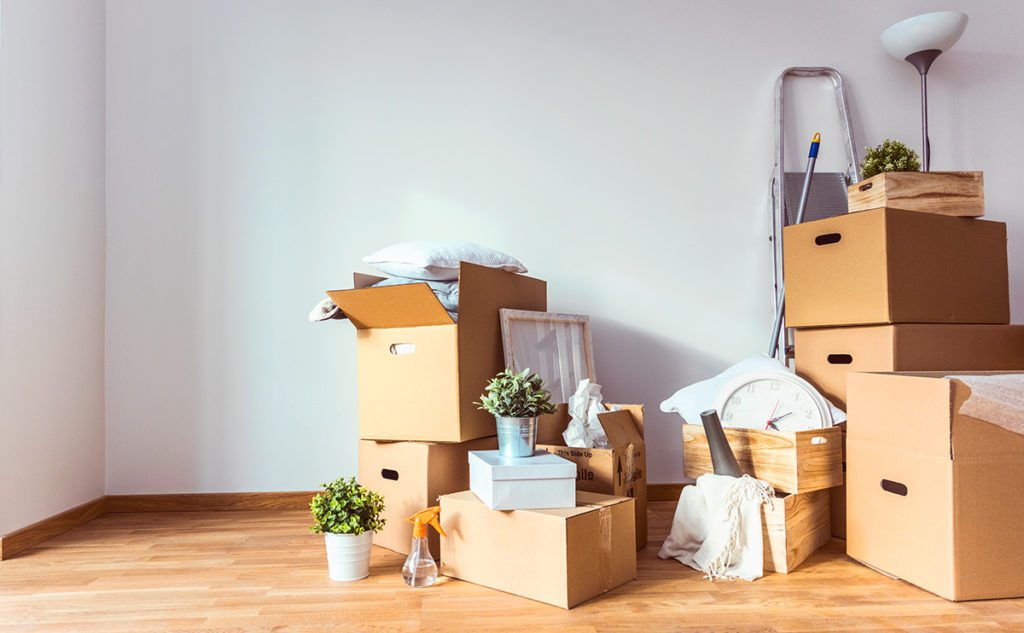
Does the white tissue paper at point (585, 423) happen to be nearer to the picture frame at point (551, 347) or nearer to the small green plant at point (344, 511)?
the picture frame at point (551, 347)

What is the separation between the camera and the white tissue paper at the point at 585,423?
1.78 metres

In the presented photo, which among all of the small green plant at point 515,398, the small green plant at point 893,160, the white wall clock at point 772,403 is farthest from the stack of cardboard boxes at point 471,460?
the small green plant at point 893,160

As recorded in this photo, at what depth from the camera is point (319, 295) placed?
237cm

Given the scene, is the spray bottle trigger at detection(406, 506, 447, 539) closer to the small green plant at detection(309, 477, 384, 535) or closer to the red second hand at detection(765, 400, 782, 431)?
the small green plant at detection(309, 477, 384, 535)

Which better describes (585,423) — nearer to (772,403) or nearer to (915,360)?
(772,403)

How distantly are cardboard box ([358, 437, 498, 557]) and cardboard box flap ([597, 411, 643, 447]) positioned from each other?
1.14ft

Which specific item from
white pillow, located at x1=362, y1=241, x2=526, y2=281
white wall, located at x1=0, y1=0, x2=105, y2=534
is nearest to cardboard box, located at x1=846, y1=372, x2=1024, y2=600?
white pillow, located at x1=362, y1=241, x2=526, y2=281

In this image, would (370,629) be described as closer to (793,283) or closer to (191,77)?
(793,283)

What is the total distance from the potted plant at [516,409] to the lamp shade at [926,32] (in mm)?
1855

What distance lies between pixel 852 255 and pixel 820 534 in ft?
2.48

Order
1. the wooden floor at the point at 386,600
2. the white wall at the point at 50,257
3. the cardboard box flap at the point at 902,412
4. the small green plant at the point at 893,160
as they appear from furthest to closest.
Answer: the small green plant at the point at 893,160
the white wall at the point at 50,257
the cardboard box flap at the point at 902,412
the wooden floor at the point at 386,600

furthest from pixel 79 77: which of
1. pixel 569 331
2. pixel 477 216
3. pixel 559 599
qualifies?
pixel 559 599

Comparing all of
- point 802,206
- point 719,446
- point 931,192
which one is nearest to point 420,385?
point 719,446

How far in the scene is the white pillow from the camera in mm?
1879
